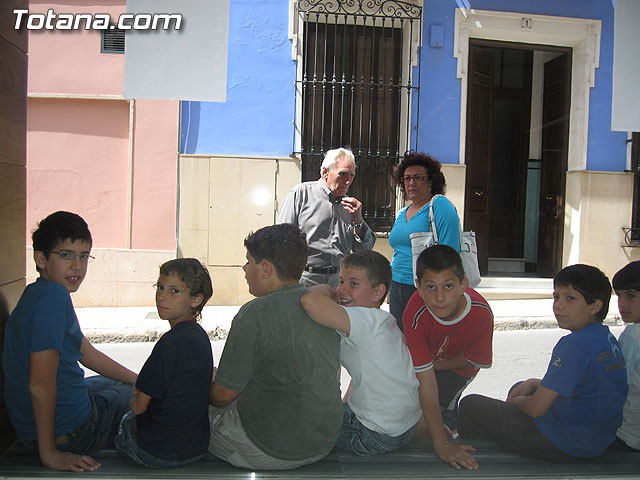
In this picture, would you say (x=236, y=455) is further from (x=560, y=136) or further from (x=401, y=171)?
(x=560, y=136)

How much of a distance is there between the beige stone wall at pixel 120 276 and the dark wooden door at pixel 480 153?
13.2 ft

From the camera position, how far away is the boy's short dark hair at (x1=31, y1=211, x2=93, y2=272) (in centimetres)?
232

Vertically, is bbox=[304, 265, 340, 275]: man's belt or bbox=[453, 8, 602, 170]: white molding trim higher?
bbox=[453, 8, 602, 170]: white molding trim

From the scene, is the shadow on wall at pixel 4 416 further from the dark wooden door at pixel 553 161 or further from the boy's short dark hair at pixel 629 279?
the dark wooden door at pixel 553 161

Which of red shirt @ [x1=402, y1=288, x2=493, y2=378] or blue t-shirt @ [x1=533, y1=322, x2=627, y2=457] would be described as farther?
red shirt @ [x1=402, y1=288, x2=493, y2=378]

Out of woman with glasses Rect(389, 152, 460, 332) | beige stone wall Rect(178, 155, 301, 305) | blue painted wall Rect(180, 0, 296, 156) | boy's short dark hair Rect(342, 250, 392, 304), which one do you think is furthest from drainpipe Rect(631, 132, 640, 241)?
boy's short dark hair Rect(342, 250, 392, 304)

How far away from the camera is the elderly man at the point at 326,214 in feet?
12.4

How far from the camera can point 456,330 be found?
8.54 ft

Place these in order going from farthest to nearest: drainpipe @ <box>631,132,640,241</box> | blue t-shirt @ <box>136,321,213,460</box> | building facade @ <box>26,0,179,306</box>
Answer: drainpipe @ <box>631,132,640,241</box>, building facade @ <box>26,0,179,306</box>, blue t-shirt @ <box>136,321,213,460</box>

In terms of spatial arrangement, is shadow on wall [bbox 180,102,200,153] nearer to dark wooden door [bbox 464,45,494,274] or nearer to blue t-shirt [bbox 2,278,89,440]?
dark wooden door [bbox 464,45,494,274]

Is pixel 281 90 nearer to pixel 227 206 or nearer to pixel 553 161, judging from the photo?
pixel 227 206

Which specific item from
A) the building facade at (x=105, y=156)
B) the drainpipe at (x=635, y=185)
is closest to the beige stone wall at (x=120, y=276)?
the building facade at (x=105, y=156)

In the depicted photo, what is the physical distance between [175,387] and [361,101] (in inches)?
237

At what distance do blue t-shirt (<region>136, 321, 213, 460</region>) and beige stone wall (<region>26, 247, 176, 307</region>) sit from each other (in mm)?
4912
